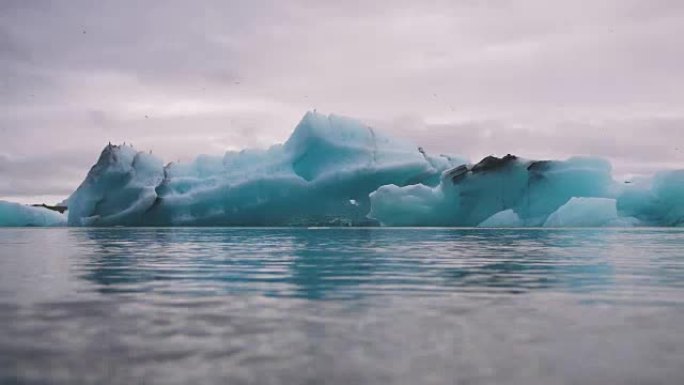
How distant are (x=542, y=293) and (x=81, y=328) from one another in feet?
23.5

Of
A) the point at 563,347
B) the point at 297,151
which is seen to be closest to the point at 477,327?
the point at 563,347

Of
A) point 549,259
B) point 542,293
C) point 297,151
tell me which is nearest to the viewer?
point 542,293

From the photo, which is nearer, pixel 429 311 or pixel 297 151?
pixel 429 311

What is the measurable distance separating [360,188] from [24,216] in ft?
138

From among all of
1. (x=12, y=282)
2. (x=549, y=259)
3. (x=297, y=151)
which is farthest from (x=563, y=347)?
(x=297, y=151)

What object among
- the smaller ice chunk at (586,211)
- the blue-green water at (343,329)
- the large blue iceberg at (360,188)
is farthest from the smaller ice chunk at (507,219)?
the blue-green water at (343,329)

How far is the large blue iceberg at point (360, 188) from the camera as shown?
61312 millimetres

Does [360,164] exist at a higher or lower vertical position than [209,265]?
higher

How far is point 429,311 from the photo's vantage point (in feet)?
31.8

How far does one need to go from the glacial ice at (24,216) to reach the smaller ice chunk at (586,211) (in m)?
60.5

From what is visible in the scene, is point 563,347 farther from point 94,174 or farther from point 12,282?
point 94,174

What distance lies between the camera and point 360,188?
73250 millimetres

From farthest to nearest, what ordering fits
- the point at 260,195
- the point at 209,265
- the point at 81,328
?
the point at 260,195 → the point at 209,265 → the point at 81,328

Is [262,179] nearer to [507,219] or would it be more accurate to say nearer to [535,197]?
[507,219]
